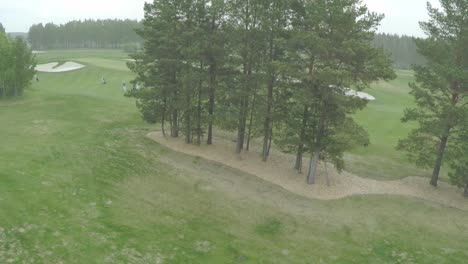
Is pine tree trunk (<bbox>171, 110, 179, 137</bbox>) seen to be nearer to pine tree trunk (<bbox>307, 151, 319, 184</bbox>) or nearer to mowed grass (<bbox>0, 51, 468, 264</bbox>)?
mowed grass (<bbox>0, 51, 468, 264</bbox>)

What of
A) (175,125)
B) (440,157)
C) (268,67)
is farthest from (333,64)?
(175,125)

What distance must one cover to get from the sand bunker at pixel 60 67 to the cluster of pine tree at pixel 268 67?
40.8 meters

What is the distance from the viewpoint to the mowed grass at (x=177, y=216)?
13180 millimetres

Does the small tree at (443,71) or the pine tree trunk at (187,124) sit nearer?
the small tree at (443,71)

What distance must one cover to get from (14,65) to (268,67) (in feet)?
94.5

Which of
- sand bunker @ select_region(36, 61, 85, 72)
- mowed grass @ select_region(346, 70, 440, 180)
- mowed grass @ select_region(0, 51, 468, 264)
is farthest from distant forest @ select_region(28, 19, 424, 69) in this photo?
mowed grass @ select_region(0, 51, 468, 264)

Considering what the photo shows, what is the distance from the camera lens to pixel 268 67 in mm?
20375

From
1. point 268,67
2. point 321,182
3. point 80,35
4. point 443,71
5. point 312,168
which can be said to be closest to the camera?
point 443,71

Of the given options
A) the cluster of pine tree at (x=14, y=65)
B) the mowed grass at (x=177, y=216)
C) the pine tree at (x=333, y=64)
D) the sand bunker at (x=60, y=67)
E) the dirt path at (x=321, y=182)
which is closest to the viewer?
the mowed grass at (x=177, y=216)

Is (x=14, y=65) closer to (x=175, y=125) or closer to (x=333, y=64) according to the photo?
(x=175, y=125)

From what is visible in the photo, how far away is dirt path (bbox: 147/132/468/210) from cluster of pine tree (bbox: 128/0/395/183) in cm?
83

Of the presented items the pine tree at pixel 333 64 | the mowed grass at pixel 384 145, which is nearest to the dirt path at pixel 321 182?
the mowed grass at pixel 384 145

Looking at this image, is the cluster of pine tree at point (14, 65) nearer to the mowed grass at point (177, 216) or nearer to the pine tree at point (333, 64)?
the mowed grass at point (177, 216)

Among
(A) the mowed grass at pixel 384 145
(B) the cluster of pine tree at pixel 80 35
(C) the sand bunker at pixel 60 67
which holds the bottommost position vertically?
(A) the mowed grass at pixel 384 145
